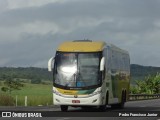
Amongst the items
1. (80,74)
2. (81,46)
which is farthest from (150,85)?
(80,74)

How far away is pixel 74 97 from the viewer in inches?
1103

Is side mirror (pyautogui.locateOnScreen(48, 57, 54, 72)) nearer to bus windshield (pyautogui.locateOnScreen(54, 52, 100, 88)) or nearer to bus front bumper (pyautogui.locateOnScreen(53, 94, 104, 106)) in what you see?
bus windshield (pyautogui.locateOnScreen(54, 52, 100, 88))

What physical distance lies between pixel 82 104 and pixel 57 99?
1.29m

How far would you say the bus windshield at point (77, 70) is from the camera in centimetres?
2827

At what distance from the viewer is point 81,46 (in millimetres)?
29172

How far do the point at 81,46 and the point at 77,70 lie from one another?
152cm

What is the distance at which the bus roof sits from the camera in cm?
2888

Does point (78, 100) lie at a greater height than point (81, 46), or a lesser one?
lesser

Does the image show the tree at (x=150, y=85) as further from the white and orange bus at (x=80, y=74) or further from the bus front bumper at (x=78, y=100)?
the bus front bumper at (x=78, y=100)

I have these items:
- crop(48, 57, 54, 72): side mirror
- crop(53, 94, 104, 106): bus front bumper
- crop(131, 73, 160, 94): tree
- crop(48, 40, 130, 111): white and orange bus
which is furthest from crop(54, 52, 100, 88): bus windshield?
crop(131, 73, 160, 94): tree

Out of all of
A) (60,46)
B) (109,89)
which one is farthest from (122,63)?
(60,46)

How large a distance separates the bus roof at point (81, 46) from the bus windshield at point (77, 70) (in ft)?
0.96

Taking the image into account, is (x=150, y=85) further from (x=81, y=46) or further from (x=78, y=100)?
(x=78, y=100)

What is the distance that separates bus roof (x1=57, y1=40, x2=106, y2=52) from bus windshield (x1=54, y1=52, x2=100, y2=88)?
0.96 ft
